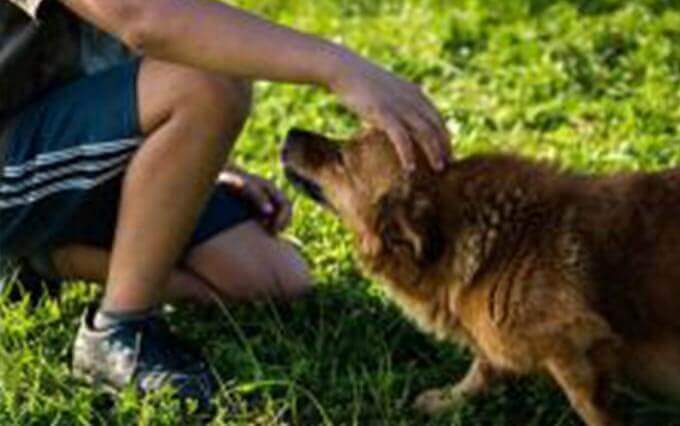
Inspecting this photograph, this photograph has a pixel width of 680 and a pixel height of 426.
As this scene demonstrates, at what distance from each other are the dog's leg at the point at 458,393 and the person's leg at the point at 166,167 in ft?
2.80

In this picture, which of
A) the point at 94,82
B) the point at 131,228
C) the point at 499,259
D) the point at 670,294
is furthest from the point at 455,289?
the point at 94,82

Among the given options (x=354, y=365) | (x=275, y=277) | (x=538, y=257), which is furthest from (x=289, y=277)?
(x=538, y=257)

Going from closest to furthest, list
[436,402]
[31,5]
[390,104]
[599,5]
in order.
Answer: [390,104] → [31,5] → [436,402] → [599,5]

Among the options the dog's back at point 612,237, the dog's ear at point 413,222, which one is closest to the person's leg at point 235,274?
the dog's ear at point 413,222

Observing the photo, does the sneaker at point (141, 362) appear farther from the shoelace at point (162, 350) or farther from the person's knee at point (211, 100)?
the person's knee at point (211, 100)

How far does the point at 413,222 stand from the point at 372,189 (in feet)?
0.52

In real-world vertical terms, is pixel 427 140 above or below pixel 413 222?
above

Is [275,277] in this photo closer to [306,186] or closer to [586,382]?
[306,186]

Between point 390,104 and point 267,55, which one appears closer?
point 390,104

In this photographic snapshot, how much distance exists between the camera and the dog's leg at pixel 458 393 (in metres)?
4.19

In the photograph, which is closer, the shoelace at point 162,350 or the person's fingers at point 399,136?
the person's fingers at point 399,136

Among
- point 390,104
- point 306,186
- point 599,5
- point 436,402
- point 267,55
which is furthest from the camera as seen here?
point 599,5

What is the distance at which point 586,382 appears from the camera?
371cm

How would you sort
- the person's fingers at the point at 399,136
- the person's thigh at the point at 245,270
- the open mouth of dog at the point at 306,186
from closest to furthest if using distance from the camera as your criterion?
1. the person's fingers at the point at 399,136
2. the open mouth of dog at the point at 306,186
3. the person's thigh at the point at 245,270
